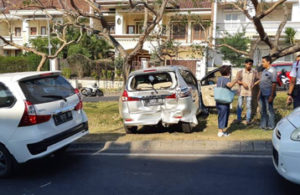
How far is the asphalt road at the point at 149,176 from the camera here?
4.51 metres

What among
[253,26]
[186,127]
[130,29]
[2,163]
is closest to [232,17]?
[253,26]

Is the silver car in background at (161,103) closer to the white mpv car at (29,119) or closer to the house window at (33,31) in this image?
the white mpv car at (29,119)

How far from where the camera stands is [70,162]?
6000 millimetres

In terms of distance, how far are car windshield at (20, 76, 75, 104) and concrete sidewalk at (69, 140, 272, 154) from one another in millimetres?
1476

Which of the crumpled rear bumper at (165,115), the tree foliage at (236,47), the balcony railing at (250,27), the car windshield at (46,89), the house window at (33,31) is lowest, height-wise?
the crumpled rear bumper at (165,115)

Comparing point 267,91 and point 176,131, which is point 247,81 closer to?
point 267,91

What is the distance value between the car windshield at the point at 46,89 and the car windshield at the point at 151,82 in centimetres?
202

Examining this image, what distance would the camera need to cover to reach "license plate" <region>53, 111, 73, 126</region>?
5359 millimetres

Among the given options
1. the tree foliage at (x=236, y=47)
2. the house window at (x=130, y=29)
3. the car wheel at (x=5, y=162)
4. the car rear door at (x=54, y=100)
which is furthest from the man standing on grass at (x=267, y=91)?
the house window at (x=130, y=29)

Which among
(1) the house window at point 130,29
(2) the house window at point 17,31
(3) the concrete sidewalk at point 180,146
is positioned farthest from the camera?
(2) the house window at point 17,31

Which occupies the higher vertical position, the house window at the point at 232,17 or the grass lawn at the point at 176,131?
the house window at the point at 232,17

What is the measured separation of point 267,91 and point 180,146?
2.58m

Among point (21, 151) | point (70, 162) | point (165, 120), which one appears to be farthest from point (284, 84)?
point (21, 151)

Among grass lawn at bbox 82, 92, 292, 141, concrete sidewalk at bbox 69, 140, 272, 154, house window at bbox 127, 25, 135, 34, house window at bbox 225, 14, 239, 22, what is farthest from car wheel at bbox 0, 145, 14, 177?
house window at bbox 127, 25, 135, 34
